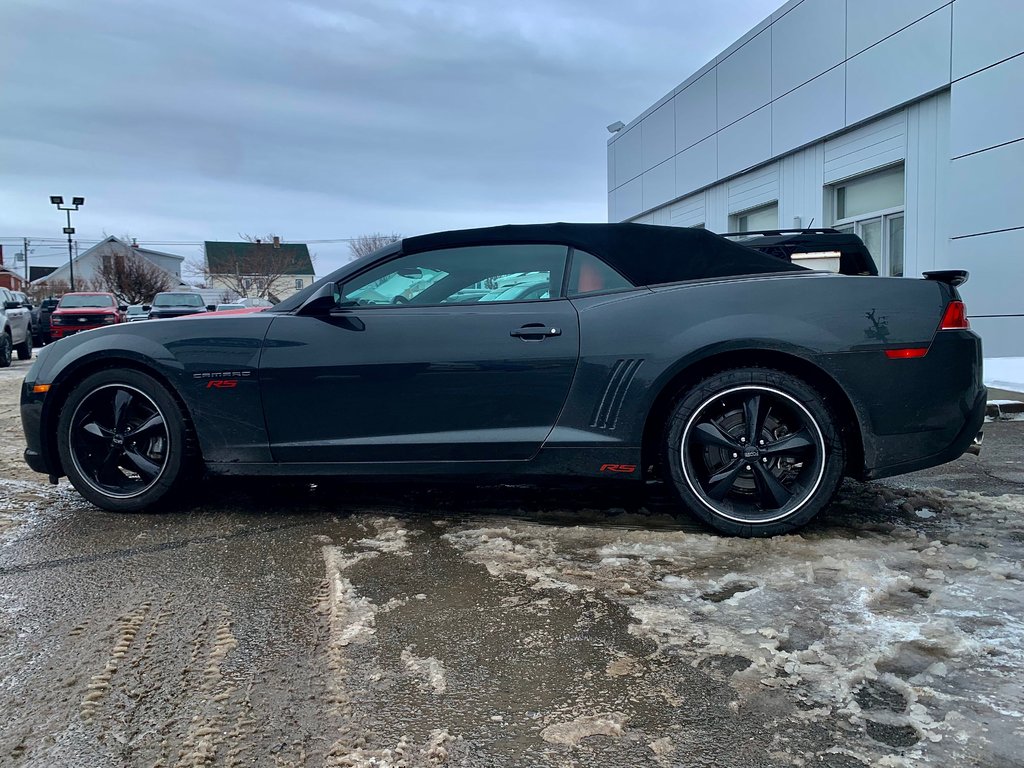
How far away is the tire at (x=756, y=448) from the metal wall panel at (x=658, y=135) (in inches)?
744

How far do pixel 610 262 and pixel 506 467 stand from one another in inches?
42.1

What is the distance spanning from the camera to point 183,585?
305 centimetres

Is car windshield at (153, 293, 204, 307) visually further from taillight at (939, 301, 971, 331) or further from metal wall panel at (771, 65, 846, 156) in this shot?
taillight at (939, 301, 971, 331)

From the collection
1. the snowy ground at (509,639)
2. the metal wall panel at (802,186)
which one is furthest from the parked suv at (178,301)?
the snowy ground at (509,639)

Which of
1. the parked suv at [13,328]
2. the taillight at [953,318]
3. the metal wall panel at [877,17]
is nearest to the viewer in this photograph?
the taillight at [953,318]

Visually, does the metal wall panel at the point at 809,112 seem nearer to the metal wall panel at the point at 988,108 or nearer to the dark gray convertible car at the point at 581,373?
the metal wall panel at the point at 988,108

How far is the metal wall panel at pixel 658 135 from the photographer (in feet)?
69.3

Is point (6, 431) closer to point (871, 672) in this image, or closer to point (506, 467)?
point (506, 467)

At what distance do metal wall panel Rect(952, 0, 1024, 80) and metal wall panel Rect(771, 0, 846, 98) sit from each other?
2700 millimetres

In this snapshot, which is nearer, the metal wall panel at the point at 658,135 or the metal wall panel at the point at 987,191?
the metal wall panel at the point at 987,191

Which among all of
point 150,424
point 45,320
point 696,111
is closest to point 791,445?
point 150,424

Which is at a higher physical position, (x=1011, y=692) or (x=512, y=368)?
(x=512, y=368)

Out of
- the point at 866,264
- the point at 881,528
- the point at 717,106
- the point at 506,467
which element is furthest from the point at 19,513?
the point at 717,106

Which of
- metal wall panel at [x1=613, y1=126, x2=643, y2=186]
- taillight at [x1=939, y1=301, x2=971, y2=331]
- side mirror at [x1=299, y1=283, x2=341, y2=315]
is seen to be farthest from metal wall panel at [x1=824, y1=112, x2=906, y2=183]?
side mirror at [x1=299, y1=283, x2=341, y2=315]
